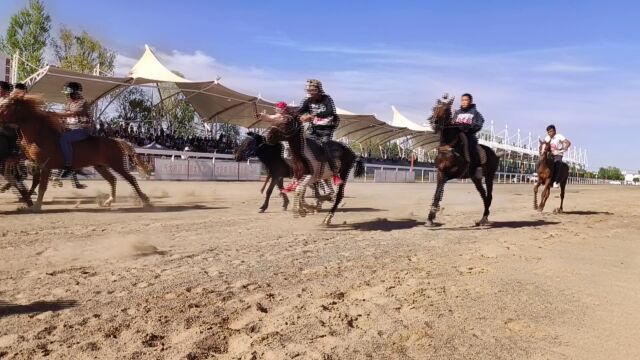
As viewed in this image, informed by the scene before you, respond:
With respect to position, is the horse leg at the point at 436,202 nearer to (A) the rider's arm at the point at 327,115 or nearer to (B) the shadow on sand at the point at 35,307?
(A) the rider's arm at the point at 327,115

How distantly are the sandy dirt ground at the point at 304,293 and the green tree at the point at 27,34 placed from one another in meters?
31.6

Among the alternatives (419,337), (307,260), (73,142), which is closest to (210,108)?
(73,142)

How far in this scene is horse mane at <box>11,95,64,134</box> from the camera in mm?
8555

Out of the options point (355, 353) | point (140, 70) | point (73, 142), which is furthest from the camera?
point (140, 70)

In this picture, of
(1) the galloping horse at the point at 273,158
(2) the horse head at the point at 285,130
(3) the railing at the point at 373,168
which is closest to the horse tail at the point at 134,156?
(1) the galloping horse at the point at 273,158

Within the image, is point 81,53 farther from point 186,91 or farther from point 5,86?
point 5,86

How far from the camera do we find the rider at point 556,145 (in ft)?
42.8

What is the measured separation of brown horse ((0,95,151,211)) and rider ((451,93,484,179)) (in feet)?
21.6

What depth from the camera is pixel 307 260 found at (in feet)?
18.1

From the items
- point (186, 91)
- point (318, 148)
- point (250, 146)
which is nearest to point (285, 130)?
point (318, 148)

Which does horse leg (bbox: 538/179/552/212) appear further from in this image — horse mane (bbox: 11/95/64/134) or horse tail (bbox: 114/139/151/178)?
horse mane (bbox: 11/95/64/134)

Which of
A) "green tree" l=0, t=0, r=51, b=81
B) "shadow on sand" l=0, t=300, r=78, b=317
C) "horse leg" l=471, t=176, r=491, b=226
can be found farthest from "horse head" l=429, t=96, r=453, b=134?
"green tree" l=0, t=0, r=51, b=81

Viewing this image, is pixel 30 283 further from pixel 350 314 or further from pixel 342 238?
pixel 342 238

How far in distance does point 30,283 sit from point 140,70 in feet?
93.6
